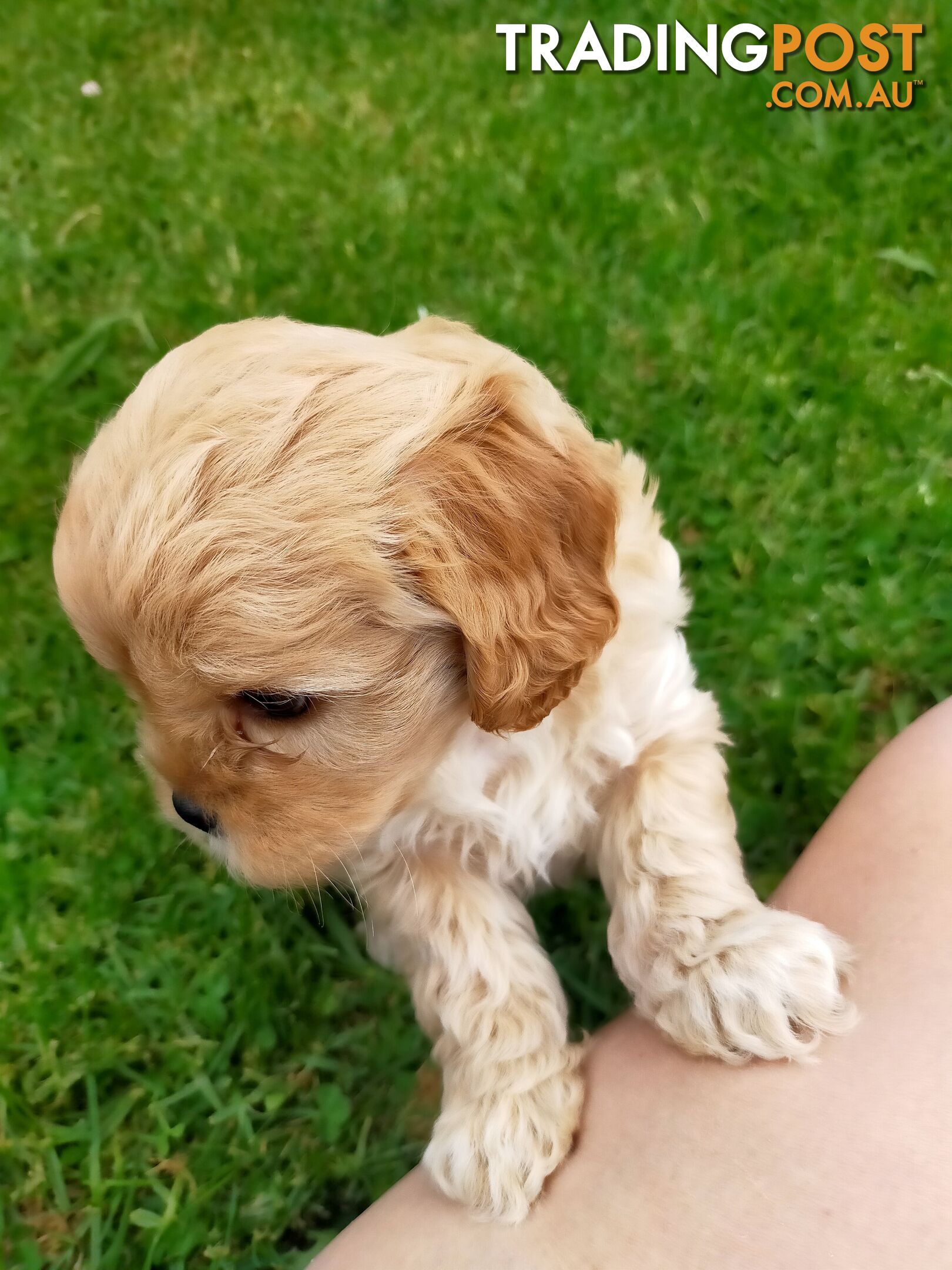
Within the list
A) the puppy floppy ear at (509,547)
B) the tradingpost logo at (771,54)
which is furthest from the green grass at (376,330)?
the puppy floppy ear at (509,547)

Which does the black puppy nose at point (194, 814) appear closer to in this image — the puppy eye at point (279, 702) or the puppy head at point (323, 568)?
the puppy head at point (323, 568)

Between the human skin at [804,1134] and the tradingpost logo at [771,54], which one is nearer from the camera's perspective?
the human skin at [804,1134]

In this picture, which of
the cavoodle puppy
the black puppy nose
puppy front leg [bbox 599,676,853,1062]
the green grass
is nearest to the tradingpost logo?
the green grass

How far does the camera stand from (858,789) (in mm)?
1965

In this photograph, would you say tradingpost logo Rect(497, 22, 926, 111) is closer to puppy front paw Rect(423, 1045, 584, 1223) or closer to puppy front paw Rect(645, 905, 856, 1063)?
puppy front paw Rect(645, 905, 856, 1063)

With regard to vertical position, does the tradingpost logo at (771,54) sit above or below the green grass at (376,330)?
above

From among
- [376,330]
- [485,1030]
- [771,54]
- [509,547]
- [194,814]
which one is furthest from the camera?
[771,54]

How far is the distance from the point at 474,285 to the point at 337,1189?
2.65m

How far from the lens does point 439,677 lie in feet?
5.01

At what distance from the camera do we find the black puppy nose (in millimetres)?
1573

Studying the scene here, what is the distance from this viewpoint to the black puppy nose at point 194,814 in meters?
1.57

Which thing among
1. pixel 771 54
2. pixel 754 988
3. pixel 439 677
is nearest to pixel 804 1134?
pixel 754 988

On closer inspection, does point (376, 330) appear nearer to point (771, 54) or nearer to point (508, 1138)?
point (771, 54)

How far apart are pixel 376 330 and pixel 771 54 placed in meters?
1.70
